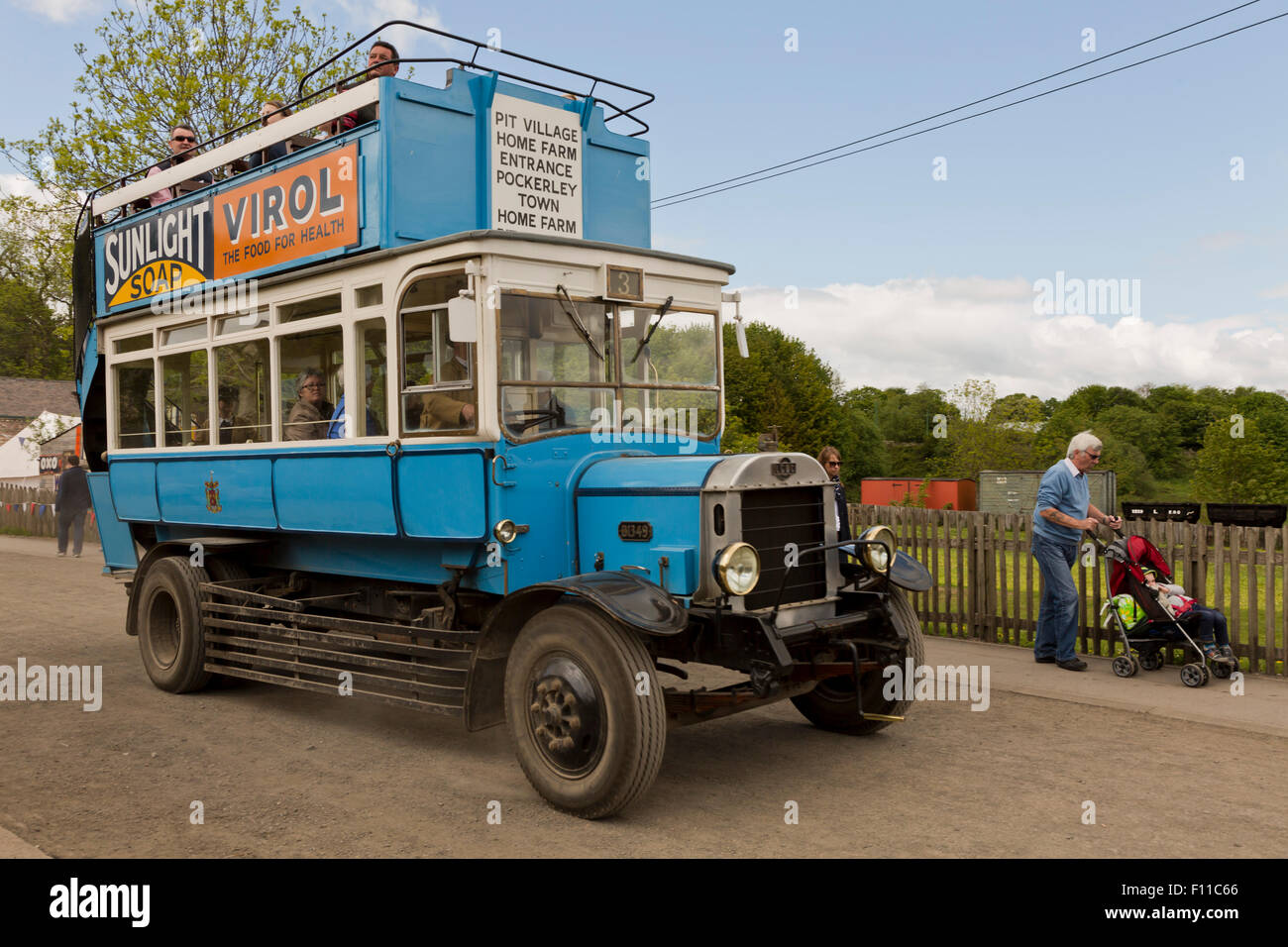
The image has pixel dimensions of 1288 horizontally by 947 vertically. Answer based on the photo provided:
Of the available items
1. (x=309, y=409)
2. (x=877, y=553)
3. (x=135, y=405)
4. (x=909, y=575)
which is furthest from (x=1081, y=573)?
(x=135, y=405)

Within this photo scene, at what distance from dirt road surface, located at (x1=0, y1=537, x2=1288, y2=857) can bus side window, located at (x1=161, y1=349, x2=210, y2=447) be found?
2.07 meters

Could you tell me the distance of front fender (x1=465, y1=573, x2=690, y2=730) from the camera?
4945mm

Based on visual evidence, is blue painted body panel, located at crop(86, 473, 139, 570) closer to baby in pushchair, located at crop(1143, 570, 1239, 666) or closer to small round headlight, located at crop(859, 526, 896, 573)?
small round headlight, located at crop(859, 526, 896, 573)

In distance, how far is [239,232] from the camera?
7836mm

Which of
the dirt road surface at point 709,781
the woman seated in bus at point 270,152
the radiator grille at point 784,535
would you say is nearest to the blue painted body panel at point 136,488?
the dirt road surface at point 709,781

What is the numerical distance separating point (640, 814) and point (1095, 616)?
532 centimetres

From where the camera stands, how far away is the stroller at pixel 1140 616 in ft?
25.7

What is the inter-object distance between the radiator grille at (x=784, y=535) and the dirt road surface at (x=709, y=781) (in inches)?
40.7

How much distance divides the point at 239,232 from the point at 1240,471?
3898 centimetres

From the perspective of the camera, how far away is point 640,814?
16.9 ft

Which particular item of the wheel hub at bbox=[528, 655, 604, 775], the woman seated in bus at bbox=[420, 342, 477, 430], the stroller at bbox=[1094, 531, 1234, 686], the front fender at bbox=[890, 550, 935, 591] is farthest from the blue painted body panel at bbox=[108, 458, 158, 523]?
the stroller at bbox=[1094, 531, 1234, 686]
